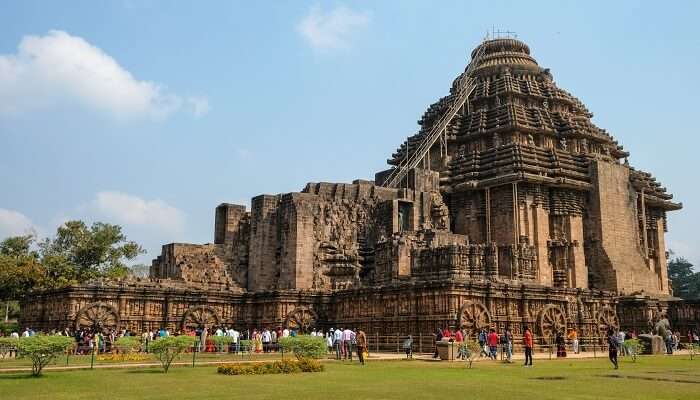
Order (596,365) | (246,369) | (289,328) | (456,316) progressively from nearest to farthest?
(246,369) < (596,365) < (456,316) < (289,328)

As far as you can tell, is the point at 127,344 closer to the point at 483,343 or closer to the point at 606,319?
the point at 483,343

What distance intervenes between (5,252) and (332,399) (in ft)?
186

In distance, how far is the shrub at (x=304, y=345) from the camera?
25922 millimetres

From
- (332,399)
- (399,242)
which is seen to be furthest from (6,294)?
(332,399)

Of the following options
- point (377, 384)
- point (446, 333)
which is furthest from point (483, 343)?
point (377, 384)

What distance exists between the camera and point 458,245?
41.2 meters

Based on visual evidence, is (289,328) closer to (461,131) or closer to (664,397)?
(461,131)

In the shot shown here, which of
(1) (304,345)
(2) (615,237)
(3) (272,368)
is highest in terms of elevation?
(2) (615,237)

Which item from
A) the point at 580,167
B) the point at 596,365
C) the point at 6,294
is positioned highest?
the point at 580,167

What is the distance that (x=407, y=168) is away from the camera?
2365 inches

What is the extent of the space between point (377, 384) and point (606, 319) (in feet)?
91.8

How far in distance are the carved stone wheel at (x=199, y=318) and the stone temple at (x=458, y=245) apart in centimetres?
9

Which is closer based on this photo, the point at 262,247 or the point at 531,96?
the point at 262,247

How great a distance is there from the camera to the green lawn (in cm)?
1647
